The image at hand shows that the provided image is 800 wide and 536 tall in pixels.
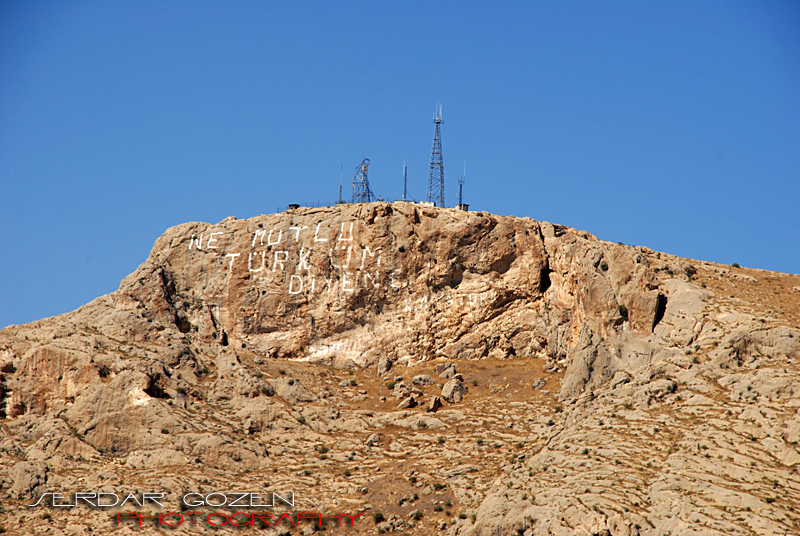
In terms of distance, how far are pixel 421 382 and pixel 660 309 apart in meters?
14.0

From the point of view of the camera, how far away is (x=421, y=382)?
213ft

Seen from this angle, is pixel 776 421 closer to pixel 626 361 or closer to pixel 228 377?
pixel 626 361

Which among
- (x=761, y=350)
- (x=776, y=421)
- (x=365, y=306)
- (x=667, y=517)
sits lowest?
(x=667, y=517)

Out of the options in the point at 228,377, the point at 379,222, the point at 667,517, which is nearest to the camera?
the point at 667,517

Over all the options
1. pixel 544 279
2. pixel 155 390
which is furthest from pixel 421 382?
pixel 155 390

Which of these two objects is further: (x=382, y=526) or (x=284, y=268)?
(x=284, y=268)

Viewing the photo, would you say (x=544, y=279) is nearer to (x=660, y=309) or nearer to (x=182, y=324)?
(x=660, y=309)

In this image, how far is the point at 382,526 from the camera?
53.8 meters

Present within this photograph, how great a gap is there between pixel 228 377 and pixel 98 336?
25.8 ft

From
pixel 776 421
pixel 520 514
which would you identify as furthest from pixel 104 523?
pixel 776 421

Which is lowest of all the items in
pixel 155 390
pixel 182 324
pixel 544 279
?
pixel 155 390

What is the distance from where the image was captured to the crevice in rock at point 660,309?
59781mm

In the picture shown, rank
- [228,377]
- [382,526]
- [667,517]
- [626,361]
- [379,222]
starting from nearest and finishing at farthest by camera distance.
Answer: [667,517] < [382,526] < [626,361] < [228,377] < [379,222]

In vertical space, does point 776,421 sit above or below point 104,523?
above
